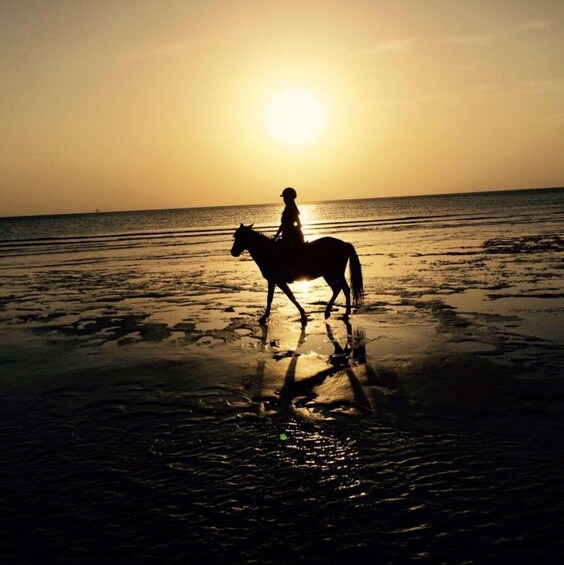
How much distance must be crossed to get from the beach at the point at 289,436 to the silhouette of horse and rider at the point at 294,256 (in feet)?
2.98

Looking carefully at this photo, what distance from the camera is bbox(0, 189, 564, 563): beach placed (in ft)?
12.3

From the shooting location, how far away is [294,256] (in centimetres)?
1238

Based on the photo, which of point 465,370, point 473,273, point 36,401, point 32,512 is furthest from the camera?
point 473,273

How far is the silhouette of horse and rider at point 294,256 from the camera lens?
40.4ft

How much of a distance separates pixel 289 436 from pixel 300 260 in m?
7.28

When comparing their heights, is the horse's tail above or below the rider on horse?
below

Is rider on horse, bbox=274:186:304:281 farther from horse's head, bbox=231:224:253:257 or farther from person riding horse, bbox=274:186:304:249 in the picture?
horse's head, bbox=231:224:253:257

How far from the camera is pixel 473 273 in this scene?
1808 centimetres

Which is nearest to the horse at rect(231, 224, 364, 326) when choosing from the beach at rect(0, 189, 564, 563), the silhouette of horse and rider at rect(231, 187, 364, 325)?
the silhouette of horse and rider at rect(231, 187, 364, 325)

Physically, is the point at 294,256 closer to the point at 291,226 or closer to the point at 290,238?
the point at 290,238

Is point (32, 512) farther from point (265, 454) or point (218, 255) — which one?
point (218, 255)

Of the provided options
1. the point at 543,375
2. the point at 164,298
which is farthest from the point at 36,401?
the point at 164,298

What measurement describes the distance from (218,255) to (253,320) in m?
20.9

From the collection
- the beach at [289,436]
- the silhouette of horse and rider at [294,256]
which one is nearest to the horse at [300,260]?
the silhouette of horse and rider at [294,256]
